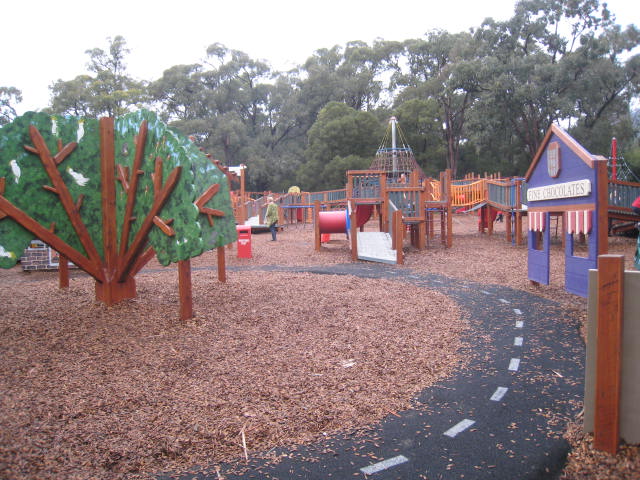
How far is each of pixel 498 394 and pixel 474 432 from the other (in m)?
0.72

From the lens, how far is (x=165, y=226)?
227 inches

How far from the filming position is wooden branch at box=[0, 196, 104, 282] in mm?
5926

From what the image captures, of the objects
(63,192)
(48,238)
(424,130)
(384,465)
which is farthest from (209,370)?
(424,130)

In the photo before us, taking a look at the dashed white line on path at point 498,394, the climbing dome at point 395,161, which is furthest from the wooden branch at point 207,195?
the climbing dome at point 395,161

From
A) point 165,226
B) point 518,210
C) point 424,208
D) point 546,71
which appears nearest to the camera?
point 165,226

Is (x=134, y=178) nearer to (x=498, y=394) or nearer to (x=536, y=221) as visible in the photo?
(x=498, y=394)

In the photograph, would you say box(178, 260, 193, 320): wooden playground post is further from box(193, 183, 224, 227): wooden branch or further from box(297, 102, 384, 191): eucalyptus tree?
box(297, 102, 384, 191): eucalyptus tree

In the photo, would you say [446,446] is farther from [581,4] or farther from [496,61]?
[581,4]

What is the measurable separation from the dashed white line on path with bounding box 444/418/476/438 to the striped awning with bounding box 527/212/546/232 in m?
4.72

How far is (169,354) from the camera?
4.96 meters

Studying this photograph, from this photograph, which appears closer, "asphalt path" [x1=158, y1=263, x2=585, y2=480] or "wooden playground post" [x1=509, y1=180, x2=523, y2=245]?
"asphalt path" [x1=158, y1=263, x2=585, y2=480]

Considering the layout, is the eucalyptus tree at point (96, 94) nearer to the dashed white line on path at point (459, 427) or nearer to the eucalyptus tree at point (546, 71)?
the eucalyptus tree at point (546, 71)

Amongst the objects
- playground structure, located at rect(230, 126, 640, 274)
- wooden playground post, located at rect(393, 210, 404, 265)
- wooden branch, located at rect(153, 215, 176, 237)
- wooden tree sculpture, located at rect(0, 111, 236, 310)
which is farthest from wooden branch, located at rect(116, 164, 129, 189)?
wooden playground post, located at rect(393, 210, 404, 265)

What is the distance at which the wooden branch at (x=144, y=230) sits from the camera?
5715mm
